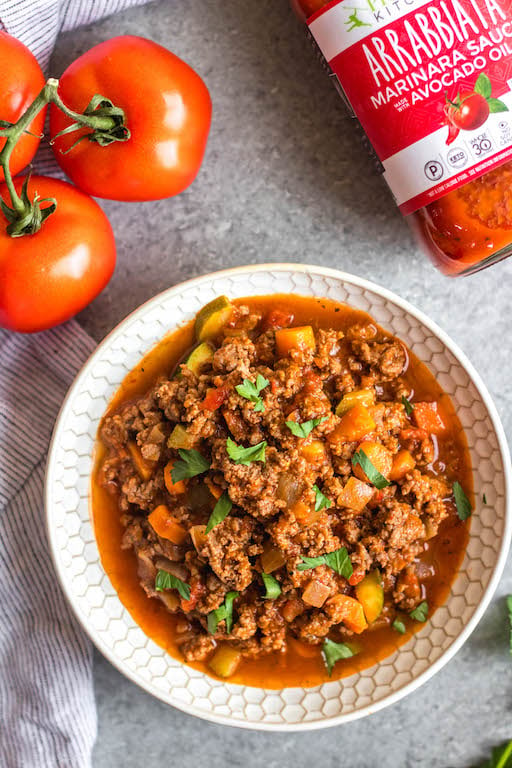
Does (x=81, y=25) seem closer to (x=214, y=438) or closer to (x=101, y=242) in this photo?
(x=101, y=242)

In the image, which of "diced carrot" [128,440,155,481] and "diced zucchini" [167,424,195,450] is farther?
"diced carrot" [128,440,155,481]

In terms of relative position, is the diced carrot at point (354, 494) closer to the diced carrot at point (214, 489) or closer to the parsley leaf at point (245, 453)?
the parsley leaf at point (245, 453)

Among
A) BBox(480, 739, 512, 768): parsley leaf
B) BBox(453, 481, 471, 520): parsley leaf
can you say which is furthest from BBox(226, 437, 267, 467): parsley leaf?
BBox(480, 739, 512, 768): parsley leaf

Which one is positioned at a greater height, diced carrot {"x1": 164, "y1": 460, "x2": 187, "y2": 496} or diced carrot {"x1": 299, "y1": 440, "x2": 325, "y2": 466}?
diced carrot {"x1": 164, "y1": 460, "x2": 187, "y2": 496}

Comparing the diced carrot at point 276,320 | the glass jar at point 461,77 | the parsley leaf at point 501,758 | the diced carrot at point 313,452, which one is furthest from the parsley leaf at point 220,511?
the parsley leaf at point 501,758

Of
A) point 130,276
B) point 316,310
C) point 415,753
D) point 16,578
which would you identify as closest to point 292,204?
point 316,310

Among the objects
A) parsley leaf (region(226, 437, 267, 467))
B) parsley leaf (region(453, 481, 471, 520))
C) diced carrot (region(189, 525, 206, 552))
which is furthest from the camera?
parsley leaf (region(453, 481, 471, 520))

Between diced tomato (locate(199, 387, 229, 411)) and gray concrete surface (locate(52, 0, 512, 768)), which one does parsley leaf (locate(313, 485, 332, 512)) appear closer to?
diced tomato (locate(199, 387, 229, 411))
